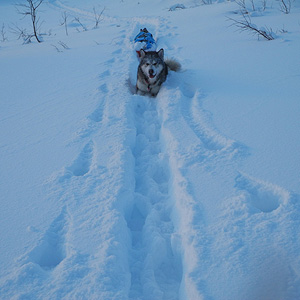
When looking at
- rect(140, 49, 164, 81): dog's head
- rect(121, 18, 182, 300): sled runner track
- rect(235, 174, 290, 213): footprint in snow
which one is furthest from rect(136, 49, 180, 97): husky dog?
rect(235, 174, 290, 213): footprint in snow

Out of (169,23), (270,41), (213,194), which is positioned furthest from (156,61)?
(169,23)

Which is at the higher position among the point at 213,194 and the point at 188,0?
the point at 188,0

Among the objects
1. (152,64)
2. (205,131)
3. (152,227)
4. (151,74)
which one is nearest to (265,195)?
(152,227)

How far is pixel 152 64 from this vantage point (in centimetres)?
438

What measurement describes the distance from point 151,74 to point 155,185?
7.51 feet

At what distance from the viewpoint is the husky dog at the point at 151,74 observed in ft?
14.1

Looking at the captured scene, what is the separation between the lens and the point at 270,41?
5438 mm

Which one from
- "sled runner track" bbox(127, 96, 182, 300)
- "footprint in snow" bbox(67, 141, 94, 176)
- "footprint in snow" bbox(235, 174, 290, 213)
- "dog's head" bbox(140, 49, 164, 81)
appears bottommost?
"sled runner track" bbox(127, 96, 182, 300)

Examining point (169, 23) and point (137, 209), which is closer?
point (137, 209)

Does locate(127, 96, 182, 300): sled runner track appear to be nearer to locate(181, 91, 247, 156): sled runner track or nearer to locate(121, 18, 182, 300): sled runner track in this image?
locate(121, 18, 182, 300): sled runner track

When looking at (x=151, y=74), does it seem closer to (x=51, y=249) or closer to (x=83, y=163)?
(x=83, y=163)

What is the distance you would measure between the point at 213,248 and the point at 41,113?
2834 millimetres

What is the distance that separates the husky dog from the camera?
430 centimetres

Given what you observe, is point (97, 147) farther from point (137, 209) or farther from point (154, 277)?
point (154, 277)
